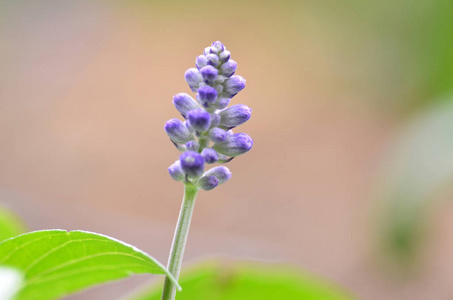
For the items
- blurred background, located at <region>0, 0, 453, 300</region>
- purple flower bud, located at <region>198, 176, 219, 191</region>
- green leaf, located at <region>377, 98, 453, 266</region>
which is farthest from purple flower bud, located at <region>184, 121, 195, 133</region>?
green leaf, located at <region>377, 98, 453, 266</region>

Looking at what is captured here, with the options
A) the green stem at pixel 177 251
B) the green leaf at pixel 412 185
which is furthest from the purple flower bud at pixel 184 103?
the green leaf at pixel 412 185

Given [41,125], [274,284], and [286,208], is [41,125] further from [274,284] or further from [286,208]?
[274,284]

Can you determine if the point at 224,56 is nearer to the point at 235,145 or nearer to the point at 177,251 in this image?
the point at 235,145

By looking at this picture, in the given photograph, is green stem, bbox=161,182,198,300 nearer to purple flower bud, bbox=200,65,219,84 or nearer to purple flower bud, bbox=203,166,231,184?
purple flower bud, bbox=203,166,231,184

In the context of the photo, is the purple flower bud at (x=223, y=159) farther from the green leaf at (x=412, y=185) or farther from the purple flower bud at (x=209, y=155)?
the green leaf at (x=412, y=185)

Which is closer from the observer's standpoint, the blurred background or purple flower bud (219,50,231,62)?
purple flower bud (219,50,231,62)

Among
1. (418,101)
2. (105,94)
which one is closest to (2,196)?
(105,94)
